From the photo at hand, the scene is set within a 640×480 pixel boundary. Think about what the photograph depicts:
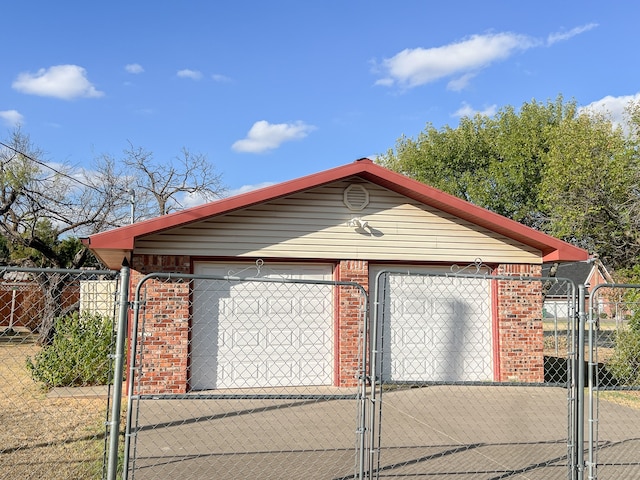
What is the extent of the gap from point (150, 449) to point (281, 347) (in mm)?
4080

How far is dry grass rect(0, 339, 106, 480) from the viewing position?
5531 mm

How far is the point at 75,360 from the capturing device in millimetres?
10656

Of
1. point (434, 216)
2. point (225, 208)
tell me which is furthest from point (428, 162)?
point (225, 208)

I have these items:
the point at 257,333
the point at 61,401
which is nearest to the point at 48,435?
the point at 61,401

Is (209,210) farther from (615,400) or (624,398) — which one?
(624,398)

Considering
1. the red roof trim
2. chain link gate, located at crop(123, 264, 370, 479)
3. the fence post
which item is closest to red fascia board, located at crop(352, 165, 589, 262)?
the red roof trim

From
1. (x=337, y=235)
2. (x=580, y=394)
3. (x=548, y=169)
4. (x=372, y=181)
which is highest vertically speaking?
(x=548, y=169)

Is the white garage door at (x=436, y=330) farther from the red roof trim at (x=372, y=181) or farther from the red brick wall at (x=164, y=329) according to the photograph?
the red brick wall at (x=164, y=329)

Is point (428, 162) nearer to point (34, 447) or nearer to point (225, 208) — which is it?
point (225, 208)

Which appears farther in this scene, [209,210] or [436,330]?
[436,330]

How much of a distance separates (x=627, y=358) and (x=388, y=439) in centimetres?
664

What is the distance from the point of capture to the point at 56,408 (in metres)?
8.77

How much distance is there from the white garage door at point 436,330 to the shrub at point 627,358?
2530mm

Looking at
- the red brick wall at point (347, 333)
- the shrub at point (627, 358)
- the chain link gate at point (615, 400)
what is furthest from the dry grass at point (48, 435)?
the shrub at point (627, 358)
